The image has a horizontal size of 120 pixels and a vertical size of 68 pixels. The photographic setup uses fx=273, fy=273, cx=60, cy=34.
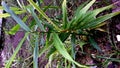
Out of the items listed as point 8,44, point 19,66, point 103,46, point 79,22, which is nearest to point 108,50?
point 103,46

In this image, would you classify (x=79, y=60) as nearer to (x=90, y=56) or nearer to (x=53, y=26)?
(x=90, y=56)

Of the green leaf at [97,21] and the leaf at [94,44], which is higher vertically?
the green leaf at [97,21]

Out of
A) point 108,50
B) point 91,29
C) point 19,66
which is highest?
point 91,29

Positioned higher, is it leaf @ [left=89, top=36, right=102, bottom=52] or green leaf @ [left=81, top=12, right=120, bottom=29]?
green leaf @ [left=81, top=12, right=120, bottom=29]

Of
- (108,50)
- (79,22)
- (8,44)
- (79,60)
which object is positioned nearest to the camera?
(79,22)

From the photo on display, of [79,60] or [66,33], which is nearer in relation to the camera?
[66,33]

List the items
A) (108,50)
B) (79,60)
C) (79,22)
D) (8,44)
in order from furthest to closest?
(8,44) → (79,60) → (108,50) → (79,22)

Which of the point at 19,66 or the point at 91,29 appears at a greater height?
the point at 91,29

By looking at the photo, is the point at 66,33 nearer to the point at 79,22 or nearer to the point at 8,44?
the point at 79,22

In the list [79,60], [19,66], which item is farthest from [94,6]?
[19,66]
